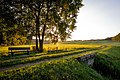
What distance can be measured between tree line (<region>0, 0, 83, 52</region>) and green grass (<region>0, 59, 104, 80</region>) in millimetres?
17697

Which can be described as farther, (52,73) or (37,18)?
(37,18)

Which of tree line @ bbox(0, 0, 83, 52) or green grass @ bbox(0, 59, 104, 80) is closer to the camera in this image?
green grass @ bbox(0, 59, 104, 80)

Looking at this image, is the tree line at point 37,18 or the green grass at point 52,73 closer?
the green grass at point 52,73

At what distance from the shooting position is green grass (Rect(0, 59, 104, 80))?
43.6 feet

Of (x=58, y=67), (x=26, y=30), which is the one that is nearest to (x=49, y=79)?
(x=58, y=67)

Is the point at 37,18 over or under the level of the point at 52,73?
over

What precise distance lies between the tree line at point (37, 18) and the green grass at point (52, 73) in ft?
58.1

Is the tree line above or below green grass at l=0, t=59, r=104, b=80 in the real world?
above

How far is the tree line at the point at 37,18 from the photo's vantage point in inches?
1376

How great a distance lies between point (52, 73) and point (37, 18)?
22.5 m

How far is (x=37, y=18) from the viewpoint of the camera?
36.7 m

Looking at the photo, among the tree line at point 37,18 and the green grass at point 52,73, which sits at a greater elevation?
the tree line at point 37,18

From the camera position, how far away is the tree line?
1376 inches

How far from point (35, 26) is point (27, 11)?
2938 millimetres
